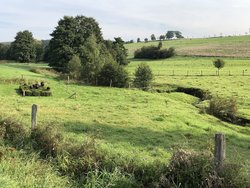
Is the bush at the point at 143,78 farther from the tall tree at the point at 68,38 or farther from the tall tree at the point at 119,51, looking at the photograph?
the tall tree at the point at 119,51

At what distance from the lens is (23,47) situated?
109812mm

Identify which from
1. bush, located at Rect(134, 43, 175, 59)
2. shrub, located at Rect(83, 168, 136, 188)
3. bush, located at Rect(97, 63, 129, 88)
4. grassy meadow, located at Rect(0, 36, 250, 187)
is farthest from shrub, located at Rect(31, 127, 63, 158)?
bush, located at Rect(134, 43, 175, 59)

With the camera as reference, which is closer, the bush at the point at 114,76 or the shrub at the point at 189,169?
the shrub at the point at 189,169

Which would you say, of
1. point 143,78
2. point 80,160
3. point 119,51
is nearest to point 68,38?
point 119,51

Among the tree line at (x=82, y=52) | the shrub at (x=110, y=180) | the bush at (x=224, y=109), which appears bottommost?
the bush at (x=224, y=109)

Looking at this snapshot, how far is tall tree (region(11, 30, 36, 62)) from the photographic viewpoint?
110 m

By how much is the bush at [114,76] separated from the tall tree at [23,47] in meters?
60.7

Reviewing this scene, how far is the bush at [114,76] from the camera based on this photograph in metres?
54.0

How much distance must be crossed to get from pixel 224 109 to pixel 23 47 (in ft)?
278

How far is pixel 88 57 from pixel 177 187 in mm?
Answer: 52993

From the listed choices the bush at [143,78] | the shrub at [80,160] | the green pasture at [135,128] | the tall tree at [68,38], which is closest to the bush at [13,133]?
the green pasture at [135,128]

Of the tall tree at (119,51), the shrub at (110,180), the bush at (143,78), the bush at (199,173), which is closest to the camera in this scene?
the bush at (199,173)

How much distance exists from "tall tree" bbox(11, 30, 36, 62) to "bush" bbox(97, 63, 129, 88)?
60.7 m

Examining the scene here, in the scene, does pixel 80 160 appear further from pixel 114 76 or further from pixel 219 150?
pixel 114 76
